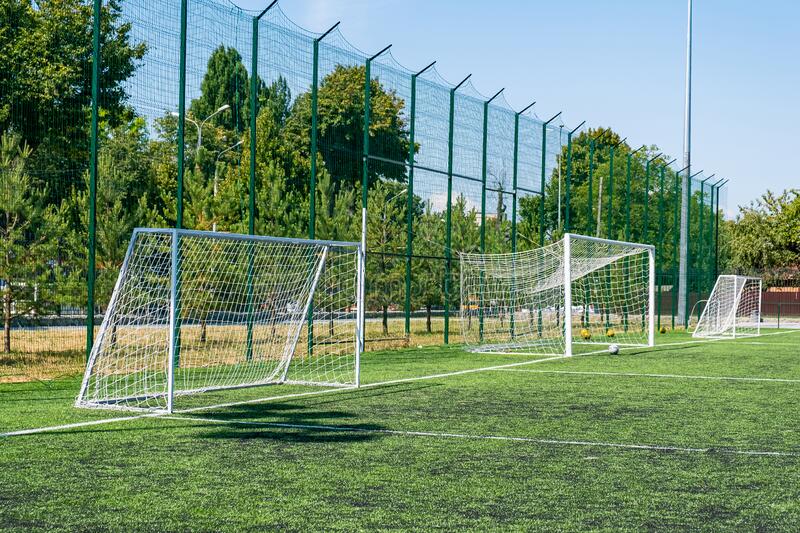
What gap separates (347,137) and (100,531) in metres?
12.4

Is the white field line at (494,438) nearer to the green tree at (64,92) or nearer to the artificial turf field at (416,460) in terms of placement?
the artificial turf field at (416,460)

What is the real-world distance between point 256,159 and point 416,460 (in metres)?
10.6

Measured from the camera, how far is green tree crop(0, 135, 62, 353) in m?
12.1

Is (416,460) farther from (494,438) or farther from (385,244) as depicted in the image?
(385,244)

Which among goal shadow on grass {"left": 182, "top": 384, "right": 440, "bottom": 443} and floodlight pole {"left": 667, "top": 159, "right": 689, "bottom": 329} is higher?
floodlight pole {"left": 667, "top": 159, "right": 689, "bottom": 329}

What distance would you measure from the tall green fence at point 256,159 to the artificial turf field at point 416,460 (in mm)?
2744

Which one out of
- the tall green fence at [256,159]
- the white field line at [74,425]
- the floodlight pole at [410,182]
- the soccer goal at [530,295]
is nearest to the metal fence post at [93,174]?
the tall green fence at [256,159]

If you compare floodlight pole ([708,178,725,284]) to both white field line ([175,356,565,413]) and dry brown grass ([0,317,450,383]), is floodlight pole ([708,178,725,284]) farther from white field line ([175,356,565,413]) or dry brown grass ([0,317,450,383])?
dry brown grass ([0,317,450,383])

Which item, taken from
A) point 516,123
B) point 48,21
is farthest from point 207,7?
point 516,123

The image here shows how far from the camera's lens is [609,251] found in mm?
20125

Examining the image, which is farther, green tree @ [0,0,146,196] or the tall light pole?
the tall light pole

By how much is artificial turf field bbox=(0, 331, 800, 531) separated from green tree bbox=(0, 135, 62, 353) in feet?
8.16

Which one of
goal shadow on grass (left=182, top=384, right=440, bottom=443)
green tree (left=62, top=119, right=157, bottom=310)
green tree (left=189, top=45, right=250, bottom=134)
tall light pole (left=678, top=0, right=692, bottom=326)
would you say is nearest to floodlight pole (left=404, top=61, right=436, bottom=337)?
green tree (left=189, top=45, right=250, bottom=134)

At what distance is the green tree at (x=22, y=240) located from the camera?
1205 cm
